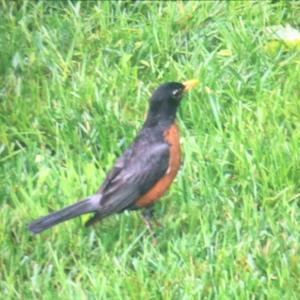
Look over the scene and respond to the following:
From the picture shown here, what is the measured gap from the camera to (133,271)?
554cm

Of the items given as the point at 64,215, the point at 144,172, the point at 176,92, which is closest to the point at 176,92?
the point at 176,92

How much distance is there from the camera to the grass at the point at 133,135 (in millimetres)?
5488

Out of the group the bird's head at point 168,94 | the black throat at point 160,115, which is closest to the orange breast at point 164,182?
the black throat at point 160,115

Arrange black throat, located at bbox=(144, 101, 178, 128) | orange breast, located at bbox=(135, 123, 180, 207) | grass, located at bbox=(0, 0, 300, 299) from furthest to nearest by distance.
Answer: black throat, located at bbox=(144, 101, 178, 128), orange breast, located at bbox=(135, 123, 180, 207), grass, located at bbox=(0, 0, 300, 299)

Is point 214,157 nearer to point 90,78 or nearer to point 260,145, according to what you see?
point 260,145

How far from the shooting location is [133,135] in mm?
6664

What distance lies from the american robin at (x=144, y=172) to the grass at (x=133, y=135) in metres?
0.20

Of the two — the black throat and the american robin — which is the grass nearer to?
the american robin

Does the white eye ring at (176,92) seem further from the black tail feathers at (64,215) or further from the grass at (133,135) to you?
the black tail feathers at (64,215)

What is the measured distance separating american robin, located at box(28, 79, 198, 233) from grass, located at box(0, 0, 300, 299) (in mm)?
198

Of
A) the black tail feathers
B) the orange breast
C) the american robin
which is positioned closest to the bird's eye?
the american robin

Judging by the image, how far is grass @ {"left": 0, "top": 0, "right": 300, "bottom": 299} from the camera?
5.49 m

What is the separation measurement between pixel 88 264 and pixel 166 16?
8.15ft

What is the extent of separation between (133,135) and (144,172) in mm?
850
